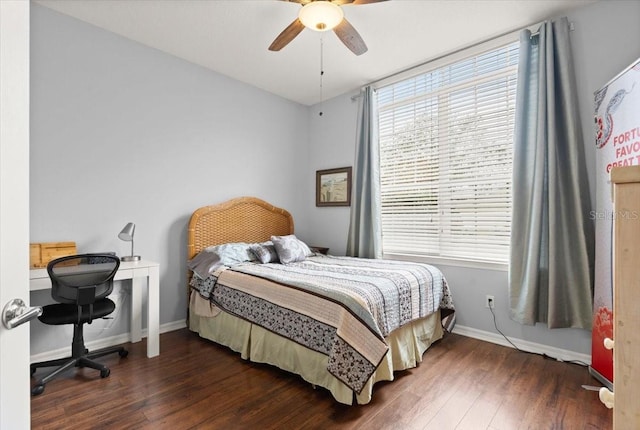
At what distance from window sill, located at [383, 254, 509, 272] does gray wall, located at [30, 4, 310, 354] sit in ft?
6.52

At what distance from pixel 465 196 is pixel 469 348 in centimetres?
142

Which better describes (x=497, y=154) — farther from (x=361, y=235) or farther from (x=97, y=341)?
(x=97, y=341)

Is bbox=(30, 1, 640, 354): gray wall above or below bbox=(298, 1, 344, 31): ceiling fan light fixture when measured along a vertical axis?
below

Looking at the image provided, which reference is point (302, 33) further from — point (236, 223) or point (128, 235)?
point (128, 235)

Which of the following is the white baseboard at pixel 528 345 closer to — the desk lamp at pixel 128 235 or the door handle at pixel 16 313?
the desk lamp at pixel 128 235

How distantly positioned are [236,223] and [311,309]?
6.35 ft

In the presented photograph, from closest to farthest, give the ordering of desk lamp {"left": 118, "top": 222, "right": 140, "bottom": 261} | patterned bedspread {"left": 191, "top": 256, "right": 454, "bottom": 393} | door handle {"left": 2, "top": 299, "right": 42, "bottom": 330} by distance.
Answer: door handle {"left": 2, "top": 299, "right": 42, "bottom": 330}
patterned bedspread {"left": 191, "top": 256, "right": 454, "bottom": 393}
desk lamp {"left": 118, "top": 222, "right": 140, "bottom": 261}

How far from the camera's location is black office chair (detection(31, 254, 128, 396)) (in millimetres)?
2070

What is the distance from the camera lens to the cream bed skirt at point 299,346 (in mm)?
1984

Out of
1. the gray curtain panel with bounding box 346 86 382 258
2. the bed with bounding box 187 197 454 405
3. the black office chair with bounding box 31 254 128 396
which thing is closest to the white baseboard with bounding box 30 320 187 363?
the bed with bounding box 187 197 454 405

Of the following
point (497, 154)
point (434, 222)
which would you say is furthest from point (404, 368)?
point (497, 154)

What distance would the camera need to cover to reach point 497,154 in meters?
2.91

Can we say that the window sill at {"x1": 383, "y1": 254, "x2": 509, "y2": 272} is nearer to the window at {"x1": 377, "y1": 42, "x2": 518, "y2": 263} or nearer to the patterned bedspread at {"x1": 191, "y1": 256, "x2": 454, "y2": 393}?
the window at {"x1": 377, "y1": 42, "x2": 518, "y2": 263}

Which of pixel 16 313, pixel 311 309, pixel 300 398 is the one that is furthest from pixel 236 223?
pixel 16 313
